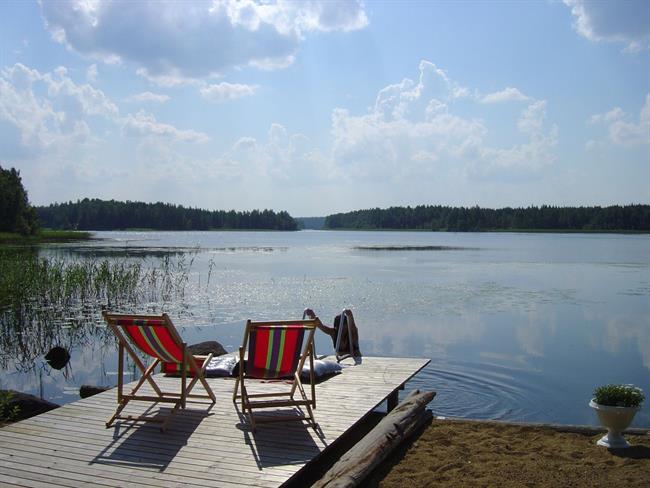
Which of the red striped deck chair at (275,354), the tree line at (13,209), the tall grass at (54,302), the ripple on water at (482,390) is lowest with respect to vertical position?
the ripple on water at (482,390)

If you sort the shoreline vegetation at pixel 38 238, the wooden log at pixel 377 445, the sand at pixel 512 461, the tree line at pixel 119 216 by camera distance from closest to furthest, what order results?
the wooden log at pixel 377 445
the sand at pixel 512 461
the shoreline vegetation at pixel 38 238
the tree line at pixel 119 216

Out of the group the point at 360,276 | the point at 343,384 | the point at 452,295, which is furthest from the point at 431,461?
the point at 360,276

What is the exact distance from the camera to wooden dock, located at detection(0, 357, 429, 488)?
4434 mm

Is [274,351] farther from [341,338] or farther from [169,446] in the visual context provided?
[341,338]

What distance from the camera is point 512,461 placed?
537 centimetres

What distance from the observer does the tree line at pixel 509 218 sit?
10931cm

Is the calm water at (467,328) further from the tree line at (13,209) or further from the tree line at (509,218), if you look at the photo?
the tree line at (509,218)

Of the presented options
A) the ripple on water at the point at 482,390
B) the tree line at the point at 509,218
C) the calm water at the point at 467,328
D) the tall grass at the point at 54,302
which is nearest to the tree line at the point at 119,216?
the tree line at the point at 509,218

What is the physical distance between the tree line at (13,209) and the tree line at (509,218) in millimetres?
87504

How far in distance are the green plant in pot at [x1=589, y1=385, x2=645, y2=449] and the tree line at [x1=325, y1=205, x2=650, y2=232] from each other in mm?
110573

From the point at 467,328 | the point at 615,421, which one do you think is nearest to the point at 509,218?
the point at 467,328

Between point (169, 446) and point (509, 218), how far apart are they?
413 feet

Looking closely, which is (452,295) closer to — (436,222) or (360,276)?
(360,276)

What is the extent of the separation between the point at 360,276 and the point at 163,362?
22.6m
